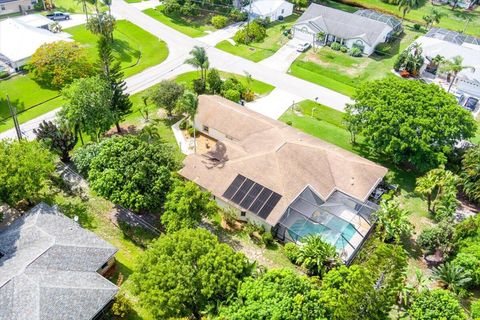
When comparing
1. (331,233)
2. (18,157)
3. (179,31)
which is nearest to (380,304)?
(331,233)

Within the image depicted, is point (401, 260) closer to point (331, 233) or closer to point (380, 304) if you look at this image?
point (380, 304)

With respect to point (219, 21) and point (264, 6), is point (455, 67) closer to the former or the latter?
point (264, 6)

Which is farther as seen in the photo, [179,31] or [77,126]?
[179,31]

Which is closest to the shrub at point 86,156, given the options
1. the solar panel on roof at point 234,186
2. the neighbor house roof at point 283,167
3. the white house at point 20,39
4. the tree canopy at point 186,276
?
the neighbor house roof at point 283,167

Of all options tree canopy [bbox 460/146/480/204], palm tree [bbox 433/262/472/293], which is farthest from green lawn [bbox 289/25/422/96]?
palm tree [bbox 433/262/472/293]

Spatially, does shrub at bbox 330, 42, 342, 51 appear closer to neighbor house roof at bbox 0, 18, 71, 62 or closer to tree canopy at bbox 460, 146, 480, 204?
tree canopy at bbox 460, 146, 480, 204

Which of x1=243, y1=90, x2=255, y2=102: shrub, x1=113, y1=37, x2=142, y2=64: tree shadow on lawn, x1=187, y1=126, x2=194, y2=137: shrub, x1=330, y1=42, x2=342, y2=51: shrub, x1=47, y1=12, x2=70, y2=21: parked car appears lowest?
x1=187, y1=126, x2=194, y2=137: shrub

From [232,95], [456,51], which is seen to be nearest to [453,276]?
[232,95]
